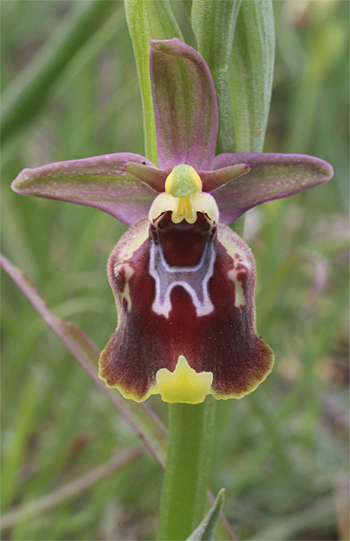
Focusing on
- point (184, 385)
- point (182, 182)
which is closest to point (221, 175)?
point (182, 182)

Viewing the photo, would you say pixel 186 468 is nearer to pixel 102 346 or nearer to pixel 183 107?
pixel 183 107

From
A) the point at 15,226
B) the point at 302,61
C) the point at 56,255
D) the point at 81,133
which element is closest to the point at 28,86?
the point at 81,133

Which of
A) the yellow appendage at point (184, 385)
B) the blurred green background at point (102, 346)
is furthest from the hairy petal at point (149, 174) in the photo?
the blurred green background at point (102, 346)

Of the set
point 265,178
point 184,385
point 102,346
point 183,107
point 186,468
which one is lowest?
point 102,346

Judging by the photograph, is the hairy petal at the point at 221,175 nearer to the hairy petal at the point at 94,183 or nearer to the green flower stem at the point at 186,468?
the hairy petal at the point at 94,183

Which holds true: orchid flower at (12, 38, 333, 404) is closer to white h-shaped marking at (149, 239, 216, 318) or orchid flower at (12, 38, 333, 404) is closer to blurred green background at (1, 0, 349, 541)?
white h-shaped marking at (149, 239, 216, 318)

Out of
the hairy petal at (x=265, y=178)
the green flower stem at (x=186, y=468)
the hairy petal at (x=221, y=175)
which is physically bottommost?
the green flower stem at (x=186, y=468)
